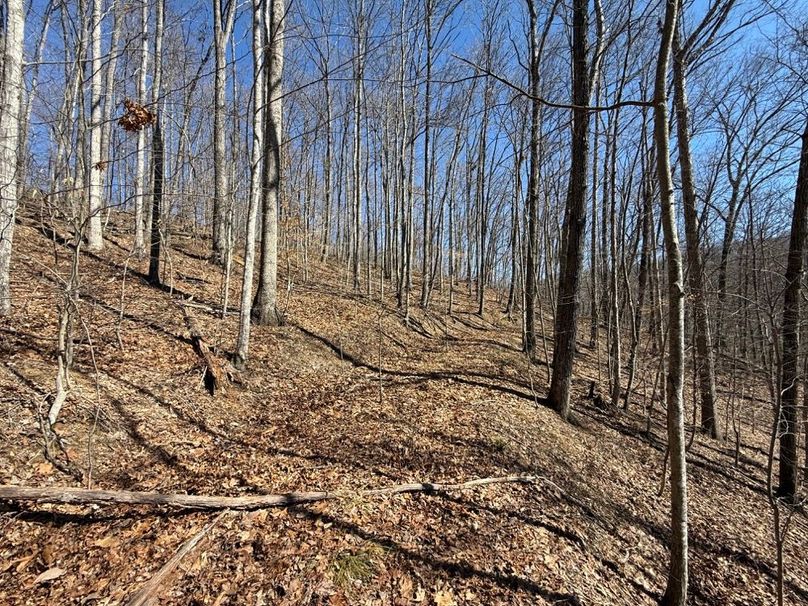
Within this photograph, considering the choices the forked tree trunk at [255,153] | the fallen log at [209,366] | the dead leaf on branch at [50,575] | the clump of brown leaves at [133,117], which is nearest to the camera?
the dead leaf on branch at [50,575]

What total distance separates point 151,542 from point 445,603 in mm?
2389

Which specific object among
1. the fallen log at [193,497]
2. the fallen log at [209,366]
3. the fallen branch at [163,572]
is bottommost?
the fallen branch at [163,572]

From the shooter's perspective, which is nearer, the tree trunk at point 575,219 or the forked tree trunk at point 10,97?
the forked tree trunk at point 10,97

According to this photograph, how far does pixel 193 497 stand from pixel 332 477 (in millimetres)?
1361

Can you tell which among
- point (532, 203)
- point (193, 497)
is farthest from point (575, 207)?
point (193, 497)

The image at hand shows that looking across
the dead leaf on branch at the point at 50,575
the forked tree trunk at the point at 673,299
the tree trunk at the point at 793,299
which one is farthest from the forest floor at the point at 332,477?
the forked tree trunk at the point at 673,299

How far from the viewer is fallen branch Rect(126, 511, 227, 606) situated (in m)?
2.51

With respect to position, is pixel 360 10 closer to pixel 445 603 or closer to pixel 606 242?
pixel 606 242

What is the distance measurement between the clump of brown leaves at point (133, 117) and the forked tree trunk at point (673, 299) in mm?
4726

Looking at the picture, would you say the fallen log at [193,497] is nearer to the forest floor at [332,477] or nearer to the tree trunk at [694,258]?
the forest floor at [332,477]

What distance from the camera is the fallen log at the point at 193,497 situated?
297 cm

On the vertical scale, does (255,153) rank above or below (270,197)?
above

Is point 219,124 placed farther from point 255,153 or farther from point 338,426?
point 338,426

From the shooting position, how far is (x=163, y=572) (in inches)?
106
